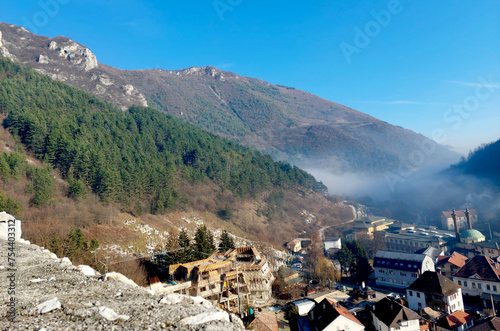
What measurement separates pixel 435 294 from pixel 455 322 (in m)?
5.37

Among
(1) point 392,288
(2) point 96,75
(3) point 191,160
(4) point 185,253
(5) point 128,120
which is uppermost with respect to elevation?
(2) point 96,75

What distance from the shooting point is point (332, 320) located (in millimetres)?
25312

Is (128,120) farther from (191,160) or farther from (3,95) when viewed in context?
(3,95)

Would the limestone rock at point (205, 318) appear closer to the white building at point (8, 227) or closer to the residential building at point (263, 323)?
the white building at point (8, 227)

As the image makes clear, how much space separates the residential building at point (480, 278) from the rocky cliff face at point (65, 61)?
132 meters

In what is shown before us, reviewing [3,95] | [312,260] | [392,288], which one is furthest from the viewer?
[3,95]

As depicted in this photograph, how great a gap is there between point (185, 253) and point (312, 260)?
83.7 feet

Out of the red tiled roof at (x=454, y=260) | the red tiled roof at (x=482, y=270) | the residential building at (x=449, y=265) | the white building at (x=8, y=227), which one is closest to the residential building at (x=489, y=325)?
the red tiled roof at (x=482, y=270)

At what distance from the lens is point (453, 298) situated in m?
34.7

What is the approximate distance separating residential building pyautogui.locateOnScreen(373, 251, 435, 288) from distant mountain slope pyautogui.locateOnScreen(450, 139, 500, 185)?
9078 cm

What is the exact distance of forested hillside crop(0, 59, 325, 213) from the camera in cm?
4866

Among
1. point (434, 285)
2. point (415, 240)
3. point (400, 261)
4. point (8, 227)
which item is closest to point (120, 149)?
point (8, 227)

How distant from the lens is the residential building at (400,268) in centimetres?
4681

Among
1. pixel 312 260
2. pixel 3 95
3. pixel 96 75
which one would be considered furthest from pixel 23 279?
pixel 96 75
